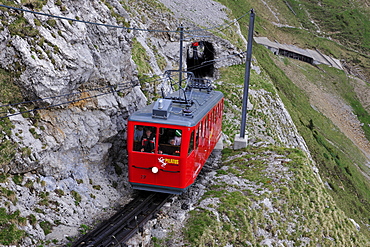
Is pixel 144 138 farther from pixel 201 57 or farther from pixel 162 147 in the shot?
pixel 201 57

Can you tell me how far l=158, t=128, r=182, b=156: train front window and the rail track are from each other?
201 centimetres

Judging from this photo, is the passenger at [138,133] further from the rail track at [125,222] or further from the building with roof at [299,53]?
the building with roof at [299,53]

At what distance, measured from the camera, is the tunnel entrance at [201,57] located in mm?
37875

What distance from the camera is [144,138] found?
13531 millimetres

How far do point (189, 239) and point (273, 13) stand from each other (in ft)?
327

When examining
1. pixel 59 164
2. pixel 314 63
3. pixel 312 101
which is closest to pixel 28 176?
pixel 59 164

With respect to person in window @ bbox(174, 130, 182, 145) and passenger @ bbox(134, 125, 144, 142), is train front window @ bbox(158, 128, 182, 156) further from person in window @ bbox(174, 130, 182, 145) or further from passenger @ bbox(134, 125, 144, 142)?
passenger @ bbox(134, 125, 144, 142)

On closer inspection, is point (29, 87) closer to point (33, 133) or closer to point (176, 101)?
point (33, 133)

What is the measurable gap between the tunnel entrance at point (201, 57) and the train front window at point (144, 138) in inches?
968

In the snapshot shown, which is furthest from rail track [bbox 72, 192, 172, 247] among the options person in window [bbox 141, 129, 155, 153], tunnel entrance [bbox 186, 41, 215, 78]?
tunnel entrance [bbox 186, 41, 215, 78]

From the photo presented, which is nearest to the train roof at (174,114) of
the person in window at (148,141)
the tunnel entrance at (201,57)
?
the person in window at (148,141)

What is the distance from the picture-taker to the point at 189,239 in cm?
1249

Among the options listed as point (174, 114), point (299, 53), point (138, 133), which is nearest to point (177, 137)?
point (174, 114)

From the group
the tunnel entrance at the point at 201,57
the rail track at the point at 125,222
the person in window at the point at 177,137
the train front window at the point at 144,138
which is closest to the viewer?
the rail track at the point at 125,222
